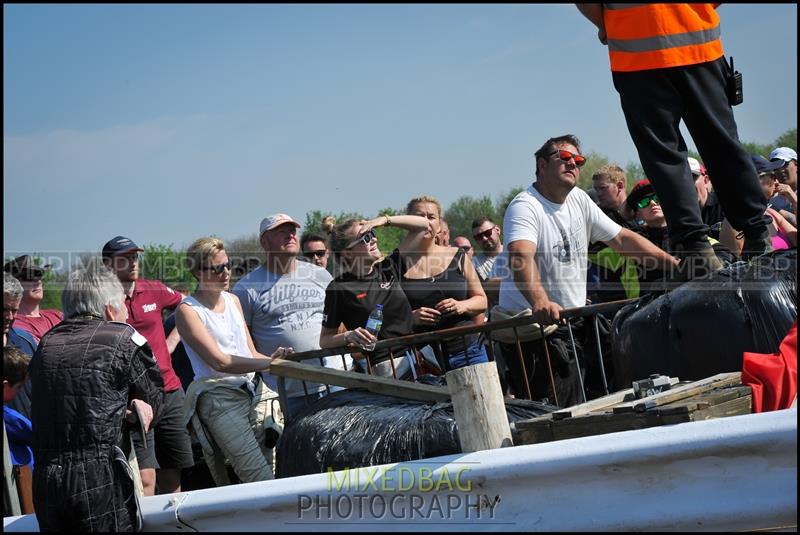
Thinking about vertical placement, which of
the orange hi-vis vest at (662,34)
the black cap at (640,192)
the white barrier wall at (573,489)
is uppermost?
the orange hi-vis vest at (662,34)

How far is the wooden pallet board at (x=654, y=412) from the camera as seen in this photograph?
3.54 meters

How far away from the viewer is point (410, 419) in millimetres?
4734

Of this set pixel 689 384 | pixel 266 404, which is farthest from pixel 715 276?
pixel 266 404

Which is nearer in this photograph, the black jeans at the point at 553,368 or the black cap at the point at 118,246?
the black jeans at the point at 553,368

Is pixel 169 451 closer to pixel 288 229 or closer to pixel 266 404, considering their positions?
pixel 266 404

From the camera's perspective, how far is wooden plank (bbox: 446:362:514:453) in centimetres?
379

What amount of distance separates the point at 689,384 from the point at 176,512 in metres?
2.23

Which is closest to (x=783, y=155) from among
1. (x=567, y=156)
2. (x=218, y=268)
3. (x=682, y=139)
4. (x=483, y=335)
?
(x=567, y=156)

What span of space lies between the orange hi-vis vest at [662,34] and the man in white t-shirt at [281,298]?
3.36 metres

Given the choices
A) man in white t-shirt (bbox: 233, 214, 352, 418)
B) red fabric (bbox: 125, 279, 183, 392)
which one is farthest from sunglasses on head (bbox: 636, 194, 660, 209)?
red fabric (bbox: 125, 279, 183, 392)

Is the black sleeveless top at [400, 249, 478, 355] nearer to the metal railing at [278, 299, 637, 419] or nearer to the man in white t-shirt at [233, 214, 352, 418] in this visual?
the metal railing at [278, 299, 637, 419]

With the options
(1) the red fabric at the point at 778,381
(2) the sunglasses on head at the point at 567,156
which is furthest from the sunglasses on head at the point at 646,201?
(1) the red fabric at the point at 778,381

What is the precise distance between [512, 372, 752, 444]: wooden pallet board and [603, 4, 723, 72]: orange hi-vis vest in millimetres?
1353

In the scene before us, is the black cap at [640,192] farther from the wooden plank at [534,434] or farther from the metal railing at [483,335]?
the wooden plank at [534,434]
